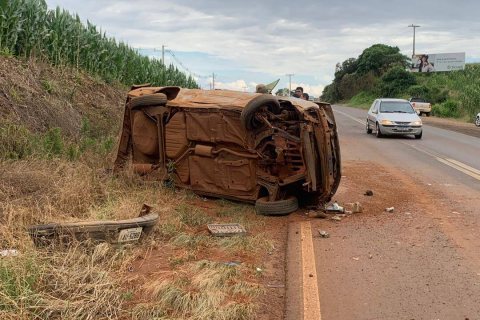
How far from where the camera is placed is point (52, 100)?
11836 mm

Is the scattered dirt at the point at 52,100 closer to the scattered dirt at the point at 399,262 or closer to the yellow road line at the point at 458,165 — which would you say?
the scattered dirt at the point at 399,262

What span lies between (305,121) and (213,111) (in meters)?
1.46

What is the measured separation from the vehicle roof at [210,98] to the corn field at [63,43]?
6.17 meters

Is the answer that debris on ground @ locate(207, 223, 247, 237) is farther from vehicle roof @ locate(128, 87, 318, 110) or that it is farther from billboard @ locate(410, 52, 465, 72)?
billboard @ locate(410, 52, 465, 72)

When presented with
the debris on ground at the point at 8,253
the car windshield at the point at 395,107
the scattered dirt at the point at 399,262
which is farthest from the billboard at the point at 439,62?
the debris on ground at the point at 8,253

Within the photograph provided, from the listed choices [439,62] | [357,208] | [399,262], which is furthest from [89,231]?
[439,62]

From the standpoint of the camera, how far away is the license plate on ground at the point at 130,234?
4.92 meters

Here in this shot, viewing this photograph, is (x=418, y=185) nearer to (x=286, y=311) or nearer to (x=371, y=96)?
(x=286, y=311)

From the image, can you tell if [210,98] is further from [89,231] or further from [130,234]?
[89,231]

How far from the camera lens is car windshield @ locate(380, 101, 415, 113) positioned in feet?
66.5

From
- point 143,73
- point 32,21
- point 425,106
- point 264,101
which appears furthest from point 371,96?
point 264,101

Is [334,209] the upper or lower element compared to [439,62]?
lower

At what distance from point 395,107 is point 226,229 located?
16.4 metres

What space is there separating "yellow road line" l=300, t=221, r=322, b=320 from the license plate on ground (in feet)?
5.91
